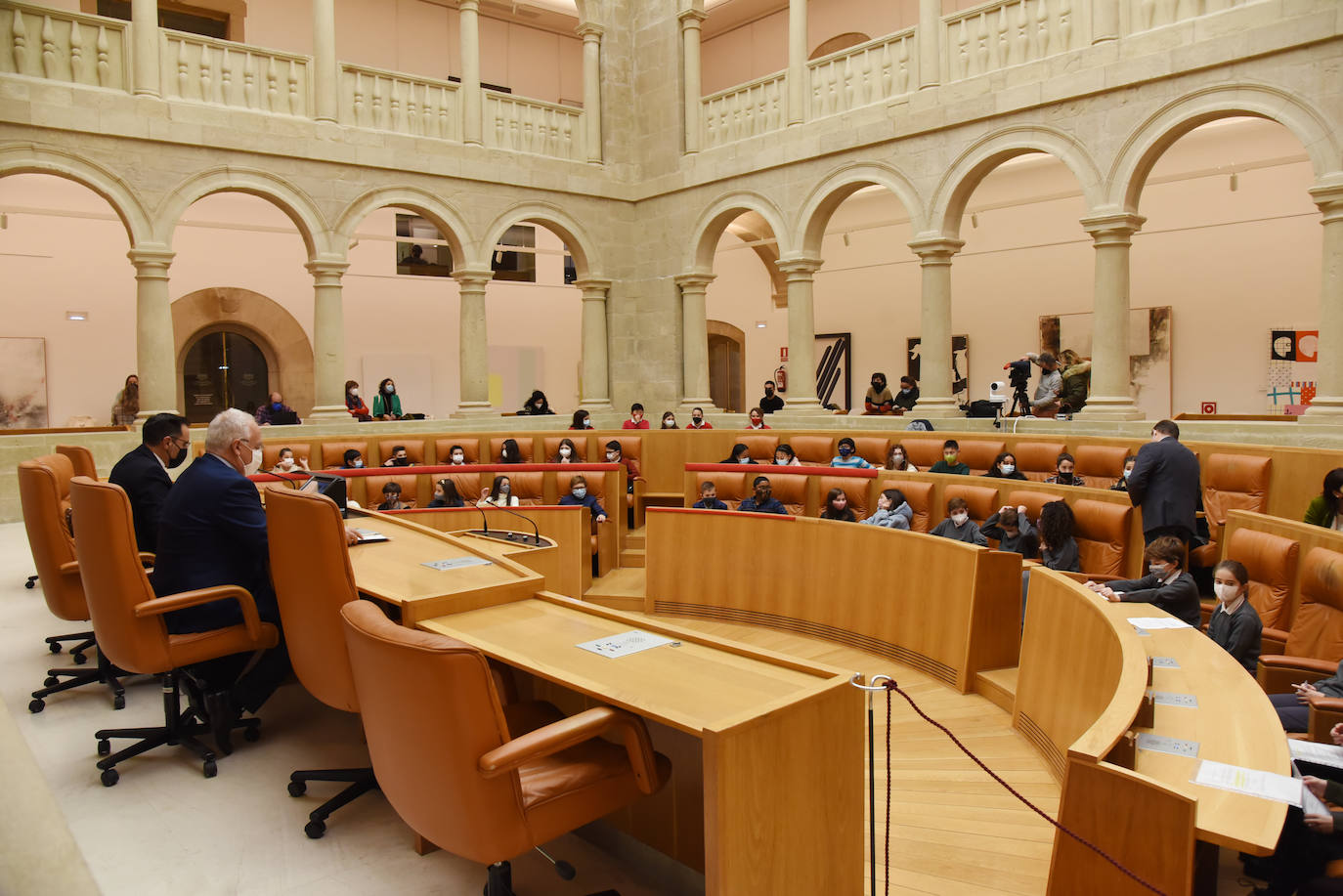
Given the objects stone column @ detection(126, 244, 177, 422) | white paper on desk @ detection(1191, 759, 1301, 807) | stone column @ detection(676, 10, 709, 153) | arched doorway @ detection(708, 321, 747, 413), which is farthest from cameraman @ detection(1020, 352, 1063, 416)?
stone column @ detection(126, 244, 177, 422)

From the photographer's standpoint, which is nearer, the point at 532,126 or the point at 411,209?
the point at 411,209

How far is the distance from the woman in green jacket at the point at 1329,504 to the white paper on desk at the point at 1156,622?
208 centimetres

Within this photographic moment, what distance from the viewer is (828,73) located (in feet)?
39.6

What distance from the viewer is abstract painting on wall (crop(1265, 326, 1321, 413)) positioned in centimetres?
1154

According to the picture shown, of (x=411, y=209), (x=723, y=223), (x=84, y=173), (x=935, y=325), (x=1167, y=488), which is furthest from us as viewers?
(x=723, y=223)

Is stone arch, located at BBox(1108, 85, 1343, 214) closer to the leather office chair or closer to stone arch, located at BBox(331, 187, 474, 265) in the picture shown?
stone arch, located at BBox(331, 187, 474, 265)

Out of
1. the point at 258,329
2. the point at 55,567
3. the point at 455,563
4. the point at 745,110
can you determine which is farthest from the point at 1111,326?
the point at 258,329

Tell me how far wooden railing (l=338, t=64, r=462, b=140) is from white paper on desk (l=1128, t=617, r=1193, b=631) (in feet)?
38.2

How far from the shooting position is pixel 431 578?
10.7 feet

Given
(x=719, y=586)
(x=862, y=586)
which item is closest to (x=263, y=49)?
(x=719, y=586)

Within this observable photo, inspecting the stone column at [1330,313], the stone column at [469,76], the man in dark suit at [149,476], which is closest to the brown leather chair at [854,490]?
the stone column at [1330,313]

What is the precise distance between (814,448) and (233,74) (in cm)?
868

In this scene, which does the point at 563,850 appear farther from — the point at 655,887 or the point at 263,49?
the point at 263,49

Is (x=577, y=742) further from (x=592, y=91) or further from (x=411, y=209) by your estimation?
(x=592, y=91)
